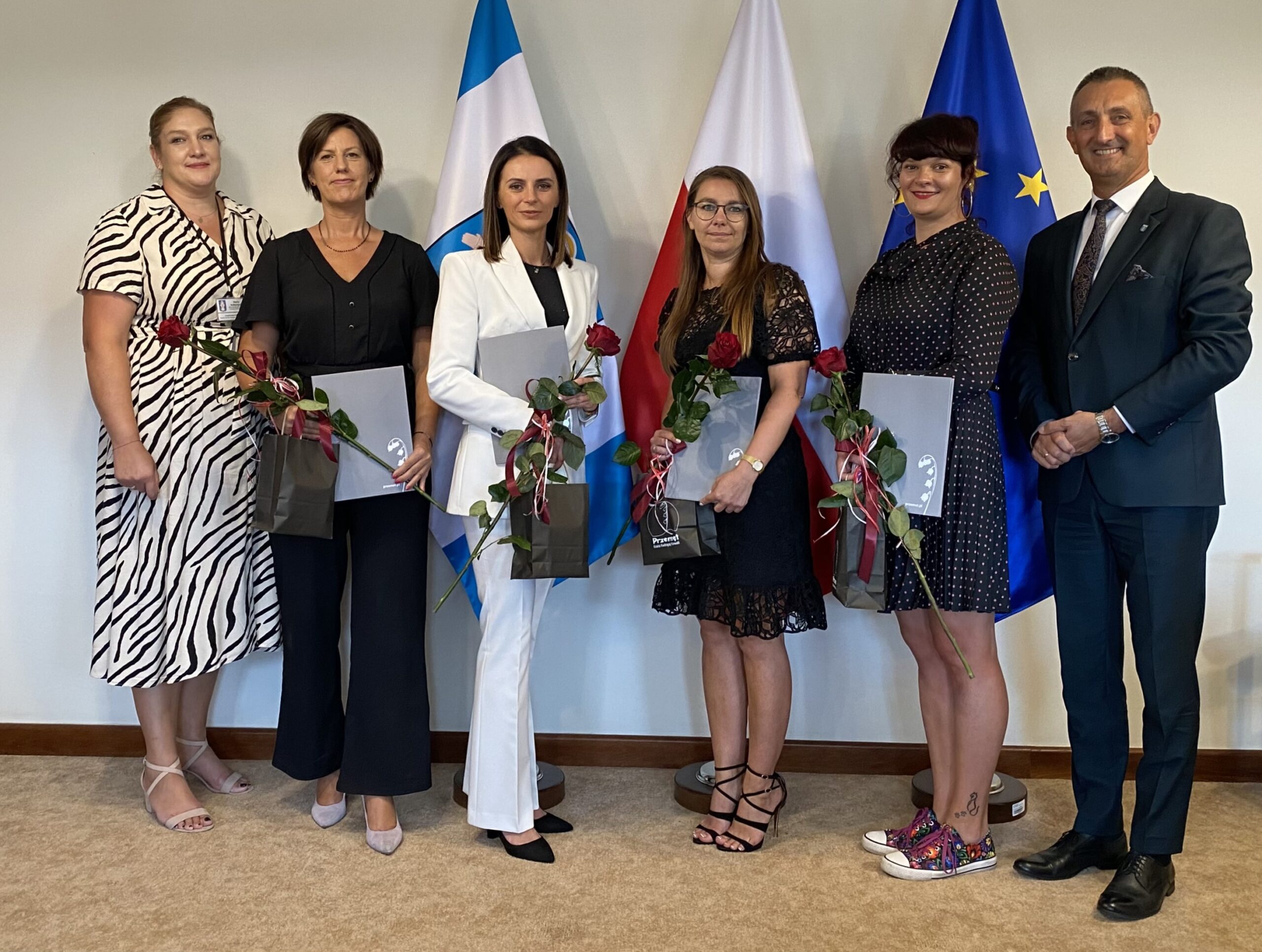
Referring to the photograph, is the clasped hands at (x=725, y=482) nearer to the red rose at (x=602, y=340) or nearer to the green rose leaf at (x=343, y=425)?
the red rose at (x=602, y=340)

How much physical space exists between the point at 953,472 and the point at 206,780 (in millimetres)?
2275

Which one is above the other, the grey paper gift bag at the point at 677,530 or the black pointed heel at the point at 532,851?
the grey paper gift bag at the point at 677,530

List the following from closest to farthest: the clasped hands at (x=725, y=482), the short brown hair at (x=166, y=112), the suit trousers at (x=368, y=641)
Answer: the clasped hands at (x=725, y=482)
the suit trousers at (x=368, y=641)
the short brown hair at (x=166, y=112)

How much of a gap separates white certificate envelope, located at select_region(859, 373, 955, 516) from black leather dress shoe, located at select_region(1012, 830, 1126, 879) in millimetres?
870

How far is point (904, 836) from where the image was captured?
2.67 metres

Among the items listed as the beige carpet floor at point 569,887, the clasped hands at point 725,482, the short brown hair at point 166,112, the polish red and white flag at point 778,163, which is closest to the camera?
the beige carpet floor at point 569,887

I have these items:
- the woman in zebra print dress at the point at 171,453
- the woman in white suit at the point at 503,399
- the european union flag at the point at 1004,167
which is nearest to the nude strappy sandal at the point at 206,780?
the woman in zebra print dress at the point at 171,453

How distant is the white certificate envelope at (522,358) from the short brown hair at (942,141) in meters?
0.90

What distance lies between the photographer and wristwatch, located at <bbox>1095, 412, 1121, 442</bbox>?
2.38m

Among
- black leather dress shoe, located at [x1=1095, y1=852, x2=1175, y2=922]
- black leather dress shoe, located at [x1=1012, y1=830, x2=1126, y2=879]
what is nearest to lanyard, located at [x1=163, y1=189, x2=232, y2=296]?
black leather dress shoe, located at [x1=1012, y1=830, x2=1126, y2=879]

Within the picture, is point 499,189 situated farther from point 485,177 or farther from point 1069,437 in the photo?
point 1069,437

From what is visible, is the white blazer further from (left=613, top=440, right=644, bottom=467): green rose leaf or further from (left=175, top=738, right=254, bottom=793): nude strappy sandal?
(left=175, top=738, right=254, bottom=793): nude strappy sandal

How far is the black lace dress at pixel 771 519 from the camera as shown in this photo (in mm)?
2584

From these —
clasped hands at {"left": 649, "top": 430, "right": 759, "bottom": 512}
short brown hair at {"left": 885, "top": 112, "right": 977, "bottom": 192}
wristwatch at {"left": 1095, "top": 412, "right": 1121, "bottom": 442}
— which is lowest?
clasped hands at {"left": 649, "top": 430, "right": 759, "bottom": 512}
